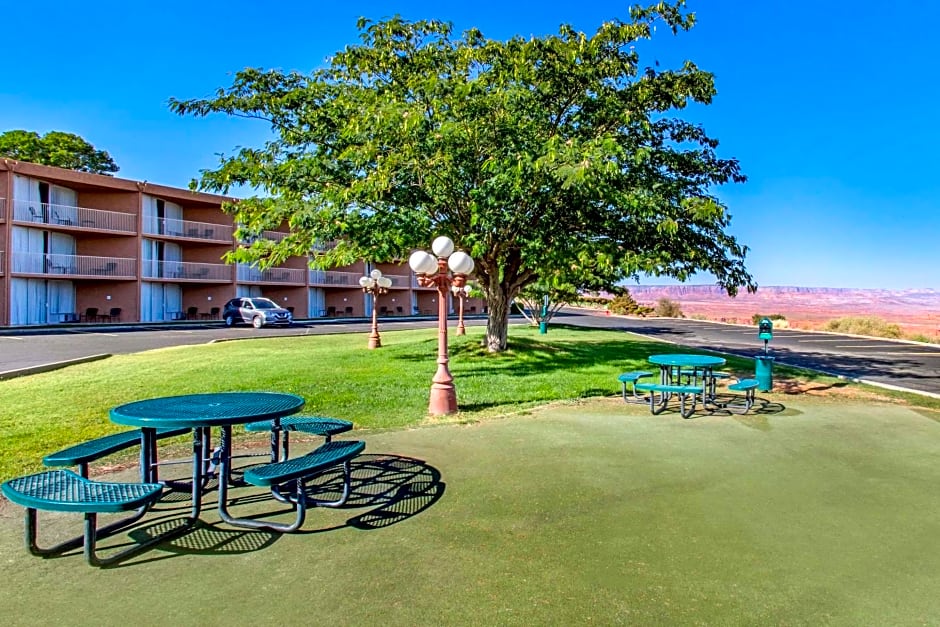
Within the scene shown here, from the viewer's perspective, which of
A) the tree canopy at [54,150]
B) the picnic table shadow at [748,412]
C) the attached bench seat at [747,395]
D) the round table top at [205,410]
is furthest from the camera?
the tree canopy at [54,150]

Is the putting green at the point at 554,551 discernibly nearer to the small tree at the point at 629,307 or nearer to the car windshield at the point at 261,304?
the car windshield at the point at 261,304

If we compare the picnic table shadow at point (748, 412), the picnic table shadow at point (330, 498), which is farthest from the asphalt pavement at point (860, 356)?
the picnic table shadow at point (330, 498)

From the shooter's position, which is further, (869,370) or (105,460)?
(869,370)

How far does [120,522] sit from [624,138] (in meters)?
11.5

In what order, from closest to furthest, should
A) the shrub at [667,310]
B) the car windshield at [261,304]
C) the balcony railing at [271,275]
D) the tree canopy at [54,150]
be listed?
1. the car windshield at [261,304]
2. the balcony railing at [271,275]
3. the tree canopy at [54,150]
4. the shrub at [667,310]

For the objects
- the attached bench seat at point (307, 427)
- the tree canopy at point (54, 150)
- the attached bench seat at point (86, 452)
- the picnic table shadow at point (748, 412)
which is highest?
the tree canopy at point (54, 150)

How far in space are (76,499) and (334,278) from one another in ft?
138

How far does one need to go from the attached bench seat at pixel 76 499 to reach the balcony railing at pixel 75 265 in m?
32.1

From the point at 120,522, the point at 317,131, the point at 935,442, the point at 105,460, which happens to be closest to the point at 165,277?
the point at 317,131

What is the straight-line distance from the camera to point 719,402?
895 cm

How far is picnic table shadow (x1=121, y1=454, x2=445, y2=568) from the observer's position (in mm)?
3721

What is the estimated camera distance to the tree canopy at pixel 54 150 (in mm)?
42781

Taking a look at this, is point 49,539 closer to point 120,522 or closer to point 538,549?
point 120,522

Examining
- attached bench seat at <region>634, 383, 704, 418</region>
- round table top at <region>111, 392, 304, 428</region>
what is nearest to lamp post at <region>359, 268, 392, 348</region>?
attached bench seat at <region>634, 383, 704, 418</region>
